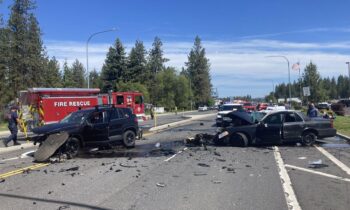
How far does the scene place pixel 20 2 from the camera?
63.4 metres

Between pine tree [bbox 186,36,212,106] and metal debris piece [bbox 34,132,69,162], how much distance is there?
12582cm

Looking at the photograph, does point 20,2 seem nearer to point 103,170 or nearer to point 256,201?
point 103,170

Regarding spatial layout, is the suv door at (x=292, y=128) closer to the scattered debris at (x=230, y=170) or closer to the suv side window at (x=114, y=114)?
the scattered debris at (x=230, y=170)

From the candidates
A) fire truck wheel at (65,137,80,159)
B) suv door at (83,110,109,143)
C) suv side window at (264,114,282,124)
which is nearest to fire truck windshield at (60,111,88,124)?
suv door at (83,110,109,143)

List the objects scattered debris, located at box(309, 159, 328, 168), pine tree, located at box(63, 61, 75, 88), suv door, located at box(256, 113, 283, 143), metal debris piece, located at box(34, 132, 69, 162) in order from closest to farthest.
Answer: scattered debris, located at box(309, 159, 328, 168) < metal debris piece, located at box(34, 132, 69, 162) < suv door, located at box(256, 113, 283, 143) < pine tree, located at box(63, 61, 75, 88)

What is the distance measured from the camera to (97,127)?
17281 millimetres

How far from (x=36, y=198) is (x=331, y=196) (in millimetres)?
5565

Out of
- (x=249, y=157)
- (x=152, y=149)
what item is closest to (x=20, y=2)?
(x=152, y=149)

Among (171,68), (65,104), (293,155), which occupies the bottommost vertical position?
(293,155)

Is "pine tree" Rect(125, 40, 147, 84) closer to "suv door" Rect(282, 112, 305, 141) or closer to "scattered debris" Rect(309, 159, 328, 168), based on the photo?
"suv door" Rect(282, 112, 305, 141)

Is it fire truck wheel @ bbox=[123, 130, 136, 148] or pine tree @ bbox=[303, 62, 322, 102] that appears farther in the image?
pine tree @ bbox=[303, 62, 322, 102]

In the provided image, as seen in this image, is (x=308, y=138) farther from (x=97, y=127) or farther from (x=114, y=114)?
(x=97, y=127)

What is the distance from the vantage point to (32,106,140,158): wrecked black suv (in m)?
15.9

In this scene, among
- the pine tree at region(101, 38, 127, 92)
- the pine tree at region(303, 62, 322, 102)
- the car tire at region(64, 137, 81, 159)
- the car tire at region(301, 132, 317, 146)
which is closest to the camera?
the car tire at region(64, 137, 81, 159)
